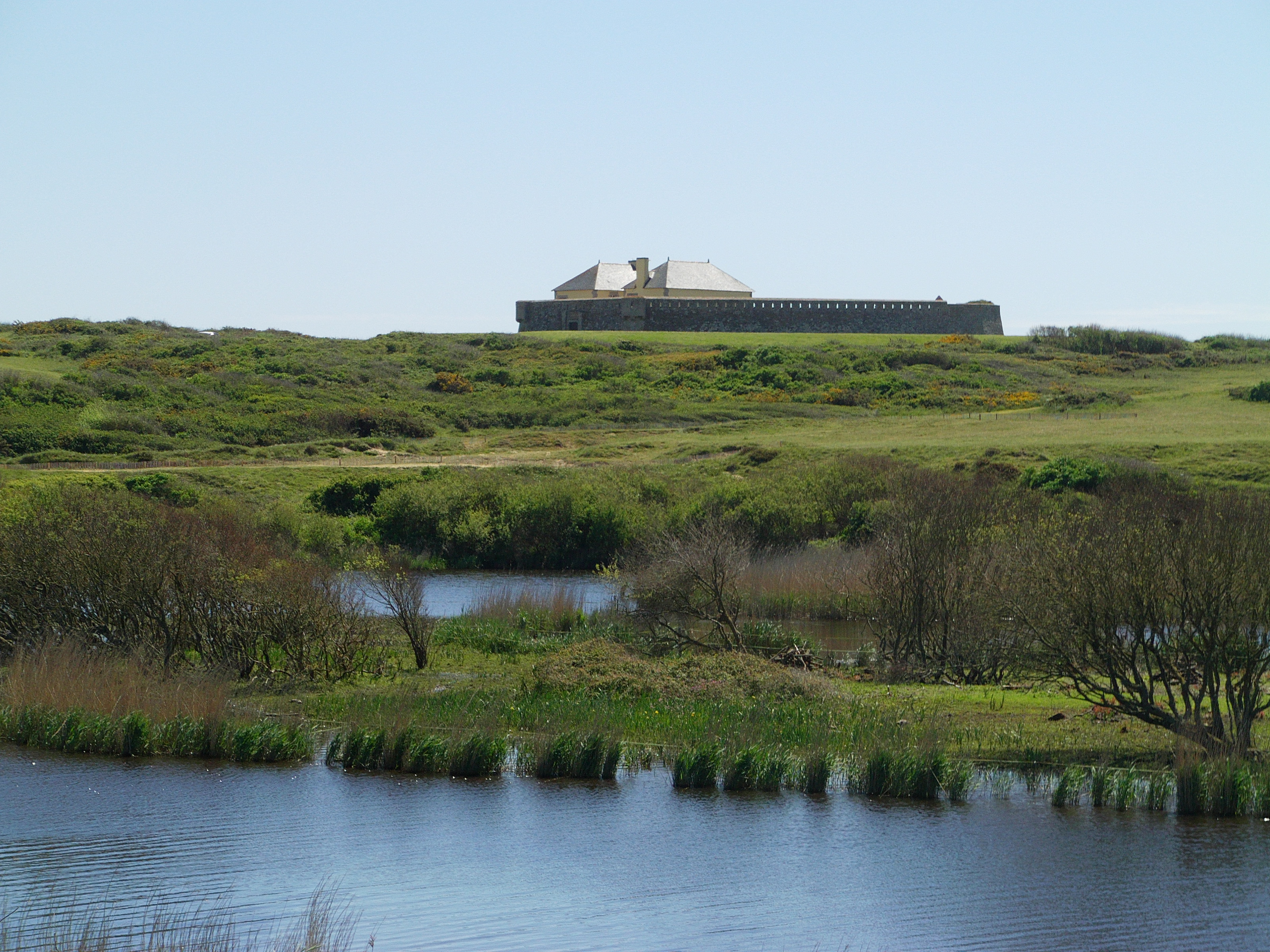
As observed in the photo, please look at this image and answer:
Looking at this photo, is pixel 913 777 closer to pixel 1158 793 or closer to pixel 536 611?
pixel 1158 793

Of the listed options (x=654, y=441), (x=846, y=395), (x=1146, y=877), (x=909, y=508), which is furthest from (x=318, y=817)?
(x=846, y=395)

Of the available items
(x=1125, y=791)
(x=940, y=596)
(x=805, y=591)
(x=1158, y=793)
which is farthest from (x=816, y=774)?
(x=805, y=591)

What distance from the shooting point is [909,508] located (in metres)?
19.8

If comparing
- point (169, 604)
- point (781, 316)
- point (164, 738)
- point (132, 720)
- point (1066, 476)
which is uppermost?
point (781, 316)

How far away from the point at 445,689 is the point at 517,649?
3747 millimetres

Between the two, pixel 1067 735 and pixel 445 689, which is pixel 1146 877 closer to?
pixel 1067 735

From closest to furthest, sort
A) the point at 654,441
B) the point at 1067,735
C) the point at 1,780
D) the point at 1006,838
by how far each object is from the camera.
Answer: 1. the point at 1006,838
2. the point at 1,780
3. the point at 1067,735
4. the point at 654,441

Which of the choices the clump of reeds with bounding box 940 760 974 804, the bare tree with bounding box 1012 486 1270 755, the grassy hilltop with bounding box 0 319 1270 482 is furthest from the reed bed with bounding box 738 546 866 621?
the grassy hilltop with bounding box 0 319 1270 482

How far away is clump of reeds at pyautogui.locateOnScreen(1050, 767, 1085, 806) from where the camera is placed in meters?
12.3

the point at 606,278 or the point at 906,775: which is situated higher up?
the point at 606,278

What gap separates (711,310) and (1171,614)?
66.0 meters

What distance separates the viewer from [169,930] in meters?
8.70

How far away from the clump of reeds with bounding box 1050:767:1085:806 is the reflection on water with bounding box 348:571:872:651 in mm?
8147

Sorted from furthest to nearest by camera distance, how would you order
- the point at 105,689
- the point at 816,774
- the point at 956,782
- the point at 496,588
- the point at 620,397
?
the point at 620,397, the point at 496,588, the point at 105,689, the point at 816,774, the point at 956,782
